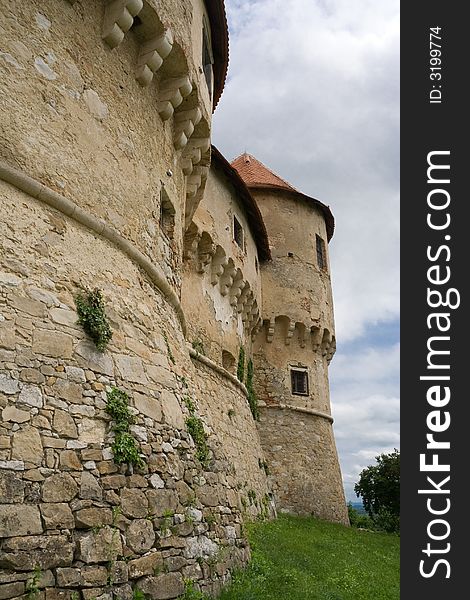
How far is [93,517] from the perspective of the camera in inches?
182

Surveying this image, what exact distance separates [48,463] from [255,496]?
9856 millimetres

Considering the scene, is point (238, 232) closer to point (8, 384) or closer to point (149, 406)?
point (149, 406)

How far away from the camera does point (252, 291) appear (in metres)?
16.7

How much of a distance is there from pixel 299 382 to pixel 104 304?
13.9 metres

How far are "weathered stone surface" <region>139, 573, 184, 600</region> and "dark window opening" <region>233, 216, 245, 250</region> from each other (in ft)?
37.3

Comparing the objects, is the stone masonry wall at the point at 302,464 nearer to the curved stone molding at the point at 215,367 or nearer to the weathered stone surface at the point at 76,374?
the curved stone molding at the point at 215,367

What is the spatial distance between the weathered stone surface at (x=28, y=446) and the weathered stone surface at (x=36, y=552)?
0.58m

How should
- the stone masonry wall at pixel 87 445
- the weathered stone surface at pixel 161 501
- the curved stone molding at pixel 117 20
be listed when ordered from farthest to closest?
the curved stone molding at pixel 117 20
the weathered stone surface at pixel 161 501
the stone masonry wall at pixel 87 445

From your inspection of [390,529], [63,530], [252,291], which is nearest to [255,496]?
[252,291]

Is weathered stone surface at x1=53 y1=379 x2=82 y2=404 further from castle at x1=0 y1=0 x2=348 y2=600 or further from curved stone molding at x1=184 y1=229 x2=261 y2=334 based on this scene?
curved stone molding at x1=184 y1=229 x2=261 y2=334

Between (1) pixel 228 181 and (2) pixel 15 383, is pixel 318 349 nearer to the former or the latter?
(1) pixel 228 181

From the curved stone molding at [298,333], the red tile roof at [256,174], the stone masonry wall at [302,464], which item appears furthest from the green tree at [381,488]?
the red tile roof at [256,174]

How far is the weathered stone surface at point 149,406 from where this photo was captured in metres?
5.71

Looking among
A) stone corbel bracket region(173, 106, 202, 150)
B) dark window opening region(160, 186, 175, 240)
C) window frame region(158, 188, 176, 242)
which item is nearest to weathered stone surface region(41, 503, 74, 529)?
window frame region(158, 188, 176, 242)
